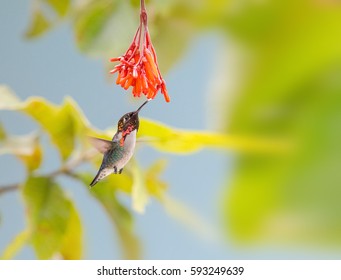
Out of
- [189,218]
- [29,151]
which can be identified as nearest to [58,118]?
[29,151]

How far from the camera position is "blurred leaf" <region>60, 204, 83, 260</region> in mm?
520

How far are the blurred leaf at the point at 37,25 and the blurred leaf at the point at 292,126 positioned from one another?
0.80ft

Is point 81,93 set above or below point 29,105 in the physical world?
above

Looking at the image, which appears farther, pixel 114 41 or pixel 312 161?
pixel 312 161

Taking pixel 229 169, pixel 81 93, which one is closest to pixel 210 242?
pixel 229 169

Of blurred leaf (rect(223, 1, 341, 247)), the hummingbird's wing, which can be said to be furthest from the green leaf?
blurred leaf (rect(223, 1, 341, 247))

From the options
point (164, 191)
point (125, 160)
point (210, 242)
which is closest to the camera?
point (125, 160)

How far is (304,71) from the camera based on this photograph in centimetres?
69

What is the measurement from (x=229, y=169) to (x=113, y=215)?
20cm

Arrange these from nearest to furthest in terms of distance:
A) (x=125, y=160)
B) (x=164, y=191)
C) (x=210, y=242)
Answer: (x=125, y=160), (x=164, y=191), (x=210, y=242)

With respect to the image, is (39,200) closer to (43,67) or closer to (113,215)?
(113,215)

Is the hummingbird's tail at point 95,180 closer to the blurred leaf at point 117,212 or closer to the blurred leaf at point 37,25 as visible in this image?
the blurred leaf at point 117,212

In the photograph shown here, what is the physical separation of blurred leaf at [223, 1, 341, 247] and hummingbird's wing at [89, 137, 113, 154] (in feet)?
0.85

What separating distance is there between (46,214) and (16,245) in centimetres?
7
